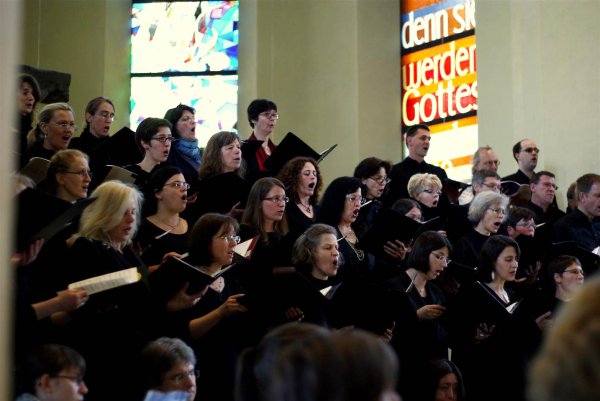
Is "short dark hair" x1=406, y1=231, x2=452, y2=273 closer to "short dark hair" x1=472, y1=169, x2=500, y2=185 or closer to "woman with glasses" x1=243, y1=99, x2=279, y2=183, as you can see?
"woman with glasses" x1=243, y1=99, x2=279, y2=183

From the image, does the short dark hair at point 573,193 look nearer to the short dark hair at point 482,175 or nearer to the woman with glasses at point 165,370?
the short dark hair at point 482,175

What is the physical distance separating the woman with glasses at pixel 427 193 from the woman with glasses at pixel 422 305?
985 mm

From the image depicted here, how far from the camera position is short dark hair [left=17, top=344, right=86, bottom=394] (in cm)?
374

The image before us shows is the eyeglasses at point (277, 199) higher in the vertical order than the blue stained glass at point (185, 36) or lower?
lower

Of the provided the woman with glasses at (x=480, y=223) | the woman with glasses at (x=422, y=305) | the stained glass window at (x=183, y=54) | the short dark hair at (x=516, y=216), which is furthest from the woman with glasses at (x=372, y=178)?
the stained glass window at (x=183, y=54)

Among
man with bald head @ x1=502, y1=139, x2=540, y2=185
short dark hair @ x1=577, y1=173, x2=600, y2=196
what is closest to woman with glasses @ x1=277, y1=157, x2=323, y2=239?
short dark hair @ x1=577, y1=173, x2=600, y2=196

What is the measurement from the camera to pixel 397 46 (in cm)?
1162

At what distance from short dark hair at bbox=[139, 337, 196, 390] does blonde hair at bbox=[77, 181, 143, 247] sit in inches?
20.8

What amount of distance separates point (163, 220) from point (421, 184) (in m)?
2.37

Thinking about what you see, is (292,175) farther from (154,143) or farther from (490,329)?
(490,329)

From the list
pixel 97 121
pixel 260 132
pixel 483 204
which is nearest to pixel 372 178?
pixel 483 204

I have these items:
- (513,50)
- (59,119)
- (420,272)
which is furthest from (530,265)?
(513,50)

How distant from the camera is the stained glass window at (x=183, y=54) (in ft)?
38.9

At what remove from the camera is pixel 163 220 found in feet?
17.6
